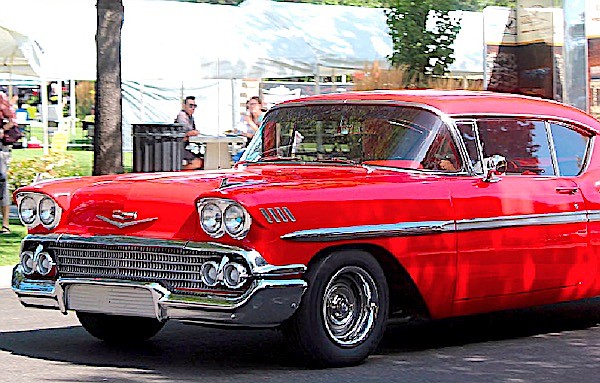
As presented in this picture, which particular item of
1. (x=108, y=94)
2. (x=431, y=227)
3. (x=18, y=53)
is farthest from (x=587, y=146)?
(x=18, y=53)

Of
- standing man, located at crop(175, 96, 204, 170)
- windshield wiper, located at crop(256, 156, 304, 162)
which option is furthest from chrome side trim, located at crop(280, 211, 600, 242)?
standing man, located at crop(175, 96, 204, 170)

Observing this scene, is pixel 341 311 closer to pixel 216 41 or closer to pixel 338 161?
pixel 338 161

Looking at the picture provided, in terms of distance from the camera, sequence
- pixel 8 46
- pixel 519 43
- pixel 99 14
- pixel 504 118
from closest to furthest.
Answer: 1. pixel 504 118
2. pixel 99 14
3. pixel 519 43
4. pixel 8 46

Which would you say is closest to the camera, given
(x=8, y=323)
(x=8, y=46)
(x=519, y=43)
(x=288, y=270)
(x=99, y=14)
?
(x=288, y=270)

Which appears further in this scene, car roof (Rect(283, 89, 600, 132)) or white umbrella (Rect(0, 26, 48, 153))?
white umbrella (Rect(0, 26, 48, 153))

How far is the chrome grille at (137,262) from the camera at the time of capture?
6.69 m

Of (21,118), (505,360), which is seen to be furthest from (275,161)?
(21,118)

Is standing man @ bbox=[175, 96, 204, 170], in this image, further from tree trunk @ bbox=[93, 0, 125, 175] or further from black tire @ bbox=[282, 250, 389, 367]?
black tire @ bbox=[282, 250, 389, 367]

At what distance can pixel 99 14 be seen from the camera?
1477 centimetres

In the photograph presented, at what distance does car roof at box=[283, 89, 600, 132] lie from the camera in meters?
8.01

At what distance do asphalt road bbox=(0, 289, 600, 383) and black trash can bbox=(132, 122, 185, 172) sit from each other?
701cm

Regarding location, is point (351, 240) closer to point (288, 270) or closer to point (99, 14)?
point (288, 270)

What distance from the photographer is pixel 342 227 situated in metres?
6.90

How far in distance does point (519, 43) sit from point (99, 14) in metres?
7.36
